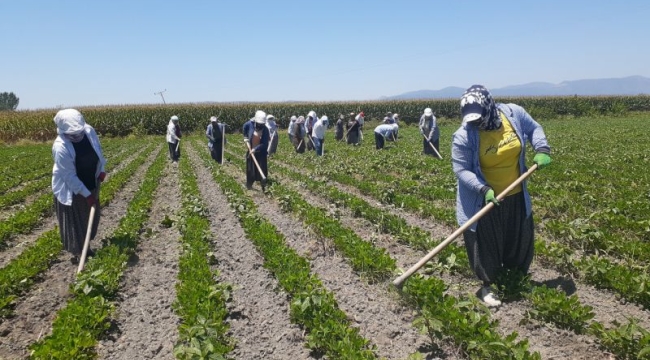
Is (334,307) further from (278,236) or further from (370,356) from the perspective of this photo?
(278,236)

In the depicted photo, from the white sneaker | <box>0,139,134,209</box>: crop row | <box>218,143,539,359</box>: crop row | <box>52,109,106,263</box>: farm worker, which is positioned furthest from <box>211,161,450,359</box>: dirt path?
<box>0,139,134,209</box>: crop row

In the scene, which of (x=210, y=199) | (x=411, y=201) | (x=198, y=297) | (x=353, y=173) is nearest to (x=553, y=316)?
(x=198, y=297)

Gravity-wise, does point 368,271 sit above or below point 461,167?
below

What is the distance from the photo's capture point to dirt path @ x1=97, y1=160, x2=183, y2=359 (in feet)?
13.5

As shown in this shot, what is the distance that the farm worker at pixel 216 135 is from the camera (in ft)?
50.1

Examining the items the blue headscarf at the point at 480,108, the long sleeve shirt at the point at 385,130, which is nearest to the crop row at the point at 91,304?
the blue headscarf at the point at 480,108

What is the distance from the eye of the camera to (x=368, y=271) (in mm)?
5457

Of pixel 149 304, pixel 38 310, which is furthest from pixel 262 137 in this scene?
pixel 38 310

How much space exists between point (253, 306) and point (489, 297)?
253 centimetres

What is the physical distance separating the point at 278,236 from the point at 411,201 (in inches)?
120

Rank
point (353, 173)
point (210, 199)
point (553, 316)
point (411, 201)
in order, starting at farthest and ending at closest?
point (353, 173) < point (210, 199) < point (411, 201) < point (553, 316)

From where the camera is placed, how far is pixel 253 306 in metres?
4.89

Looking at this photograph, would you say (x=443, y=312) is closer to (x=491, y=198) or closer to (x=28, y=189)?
(x=491, y=198)

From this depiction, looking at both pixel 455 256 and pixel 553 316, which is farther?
pixel 455 256
